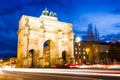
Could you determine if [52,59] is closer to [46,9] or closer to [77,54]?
[46,9]

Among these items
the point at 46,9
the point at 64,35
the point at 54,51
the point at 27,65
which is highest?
the point at 46,9

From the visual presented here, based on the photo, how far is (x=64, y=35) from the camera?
202 feet

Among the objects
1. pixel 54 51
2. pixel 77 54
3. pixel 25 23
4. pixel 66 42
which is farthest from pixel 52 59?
pixel 77 54

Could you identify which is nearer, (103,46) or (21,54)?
(21,54)

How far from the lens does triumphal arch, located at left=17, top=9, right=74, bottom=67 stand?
54781 millimetres

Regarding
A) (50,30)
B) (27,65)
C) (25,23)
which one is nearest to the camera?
(27,65)

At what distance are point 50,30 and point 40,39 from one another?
4.57 metres

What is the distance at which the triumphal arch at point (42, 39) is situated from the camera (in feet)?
180

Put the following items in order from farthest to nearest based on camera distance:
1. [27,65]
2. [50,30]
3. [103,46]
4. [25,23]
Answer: [103,46], [50,30], [25,23], [27,65]

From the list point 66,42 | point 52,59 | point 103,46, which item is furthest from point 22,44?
point 103,46

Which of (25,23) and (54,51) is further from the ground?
(25,23)

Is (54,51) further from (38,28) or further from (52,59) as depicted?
(38,28)

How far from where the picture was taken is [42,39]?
188ft

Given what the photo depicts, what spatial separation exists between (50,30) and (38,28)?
13.0 ft
